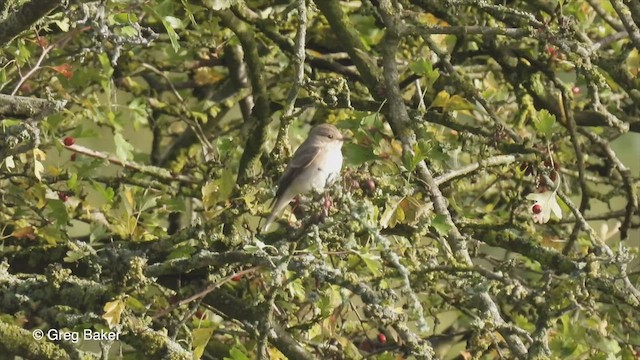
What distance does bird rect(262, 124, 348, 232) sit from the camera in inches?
236

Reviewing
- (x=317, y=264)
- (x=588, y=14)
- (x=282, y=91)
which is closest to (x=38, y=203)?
(x=282, y=91)

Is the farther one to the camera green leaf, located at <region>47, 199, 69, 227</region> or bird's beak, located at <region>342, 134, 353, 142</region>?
bird's beak, located at <region>342, 134, 353, 142</region>

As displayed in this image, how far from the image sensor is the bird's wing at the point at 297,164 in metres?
6.00

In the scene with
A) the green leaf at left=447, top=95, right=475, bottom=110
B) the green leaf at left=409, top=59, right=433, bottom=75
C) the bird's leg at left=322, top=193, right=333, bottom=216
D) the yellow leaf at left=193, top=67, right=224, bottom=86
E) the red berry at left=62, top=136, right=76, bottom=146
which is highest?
the bird's leg at left=322, top=193, right=333, bottom=216

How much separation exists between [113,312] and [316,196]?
887 mm

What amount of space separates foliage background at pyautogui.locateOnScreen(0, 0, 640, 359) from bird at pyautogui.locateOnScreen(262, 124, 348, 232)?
16 cm

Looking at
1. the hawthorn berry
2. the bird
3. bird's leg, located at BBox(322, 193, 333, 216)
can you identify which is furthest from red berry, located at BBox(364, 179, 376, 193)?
the bird

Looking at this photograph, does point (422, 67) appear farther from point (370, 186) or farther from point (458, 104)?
point (370, 186)

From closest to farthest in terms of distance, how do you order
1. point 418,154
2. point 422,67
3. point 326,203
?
point 326,203 < point 418,154 < point 422,67

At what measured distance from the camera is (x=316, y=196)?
4418 millimetres

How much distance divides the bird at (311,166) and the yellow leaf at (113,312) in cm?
153

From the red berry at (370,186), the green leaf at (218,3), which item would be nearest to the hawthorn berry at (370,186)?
the red berry at (370,186)

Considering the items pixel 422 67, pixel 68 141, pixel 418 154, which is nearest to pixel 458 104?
pixel 422 67

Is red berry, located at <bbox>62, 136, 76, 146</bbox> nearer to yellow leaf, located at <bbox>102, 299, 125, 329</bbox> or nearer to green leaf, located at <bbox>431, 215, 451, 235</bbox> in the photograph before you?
yellow leaf, located at <bbox>102, 299, 125, 329</bbox>
